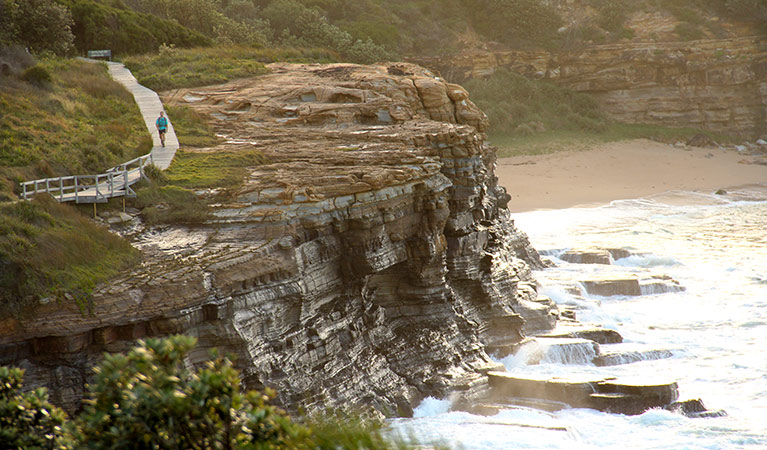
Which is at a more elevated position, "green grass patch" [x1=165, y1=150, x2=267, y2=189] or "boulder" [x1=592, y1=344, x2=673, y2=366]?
"green grass patch" [x1=165, y1=150, x2=267, y2=189]

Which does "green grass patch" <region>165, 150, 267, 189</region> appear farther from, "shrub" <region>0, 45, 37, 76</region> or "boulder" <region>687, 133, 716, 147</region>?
"boulder" <region>687, 133, 716, 147</region>

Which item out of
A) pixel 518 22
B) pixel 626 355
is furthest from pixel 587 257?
pixel 518 22

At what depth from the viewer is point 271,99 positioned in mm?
25234

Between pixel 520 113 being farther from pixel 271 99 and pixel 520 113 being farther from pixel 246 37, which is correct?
pixel 271 99

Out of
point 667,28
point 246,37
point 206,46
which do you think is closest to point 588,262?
point 206,46

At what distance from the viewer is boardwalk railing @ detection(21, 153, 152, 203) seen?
15.4 metres

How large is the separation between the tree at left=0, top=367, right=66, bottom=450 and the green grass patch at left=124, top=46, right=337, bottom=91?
21784 millimetres

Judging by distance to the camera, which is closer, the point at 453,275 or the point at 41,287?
the point at 41,287

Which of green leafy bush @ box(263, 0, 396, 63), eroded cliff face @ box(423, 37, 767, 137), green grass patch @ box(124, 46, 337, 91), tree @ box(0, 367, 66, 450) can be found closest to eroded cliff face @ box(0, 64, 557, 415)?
green grass patch @ box(124, 46, 337, 91)

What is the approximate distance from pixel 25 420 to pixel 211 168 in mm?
11856

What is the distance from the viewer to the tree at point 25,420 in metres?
7.41

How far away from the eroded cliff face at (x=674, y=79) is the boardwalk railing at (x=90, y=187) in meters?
40.7

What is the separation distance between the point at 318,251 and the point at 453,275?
5236mm

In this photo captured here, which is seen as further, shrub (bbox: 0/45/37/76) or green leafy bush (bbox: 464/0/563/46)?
green leafy bush (bbox: 464/0/563/46)
